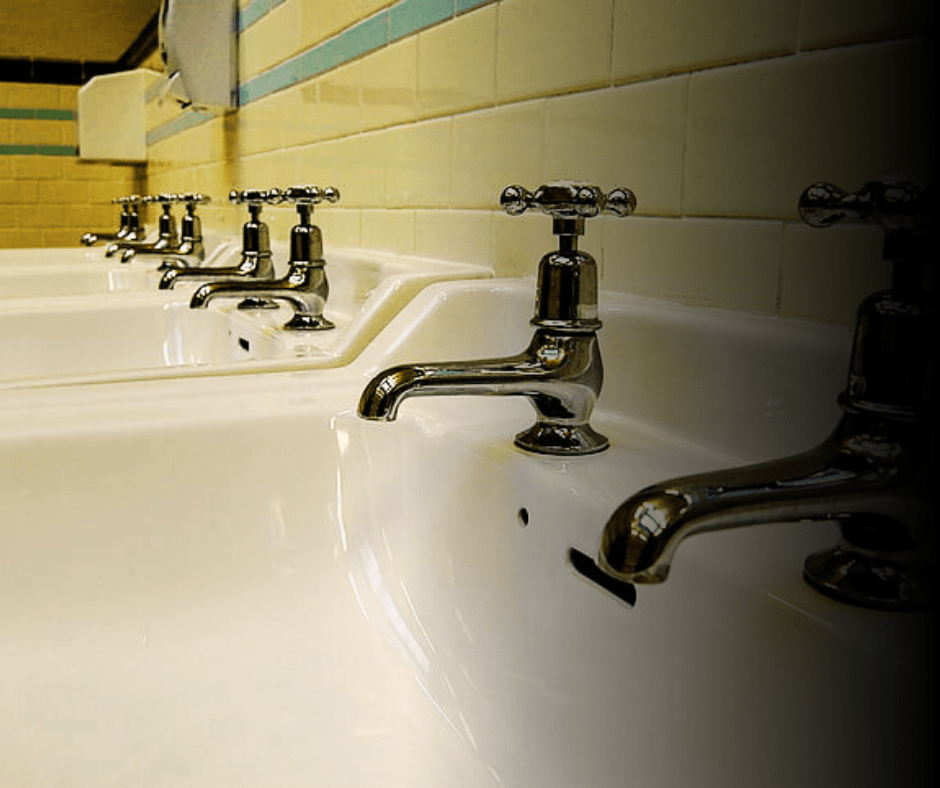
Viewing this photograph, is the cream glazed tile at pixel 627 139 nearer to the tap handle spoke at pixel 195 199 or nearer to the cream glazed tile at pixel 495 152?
the cream glazed tile at pixel 495 152

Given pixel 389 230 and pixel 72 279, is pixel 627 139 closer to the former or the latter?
pixel 389 230

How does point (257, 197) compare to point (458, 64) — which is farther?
point (257, 197)

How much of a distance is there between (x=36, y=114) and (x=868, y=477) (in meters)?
3.11

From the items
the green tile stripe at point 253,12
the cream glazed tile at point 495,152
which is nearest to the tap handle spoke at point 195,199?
the green tile stripe at point 253,12

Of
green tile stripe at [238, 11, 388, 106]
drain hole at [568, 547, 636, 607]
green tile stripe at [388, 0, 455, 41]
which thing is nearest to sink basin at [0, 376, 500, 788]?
drain hole at [568, 547, 636, 607]

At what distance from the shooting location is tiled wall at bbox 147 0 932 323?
1.57 ft

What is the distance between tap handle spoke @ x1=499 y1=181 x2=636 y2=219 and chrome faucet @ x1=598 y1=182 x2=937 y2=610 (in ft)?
0.61

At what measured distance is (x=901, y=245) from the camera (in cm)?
31

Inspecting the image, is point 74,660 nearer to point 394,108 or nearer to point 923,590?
point 923,590

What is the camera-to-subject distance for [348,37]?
1.15 m

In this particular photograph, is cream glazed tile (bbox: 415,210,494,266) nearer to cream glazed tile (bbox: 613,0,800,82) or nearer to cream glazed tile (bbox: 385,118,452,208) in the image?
cream glazed tile (bbox: 385,118,452,208)

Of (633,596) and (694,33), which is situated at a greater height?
(694,33)

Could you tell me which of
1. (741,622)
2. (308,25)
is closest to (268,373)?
(741,622)

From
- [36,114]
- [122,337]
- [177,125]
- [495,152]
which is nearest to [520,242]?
[495,152]
